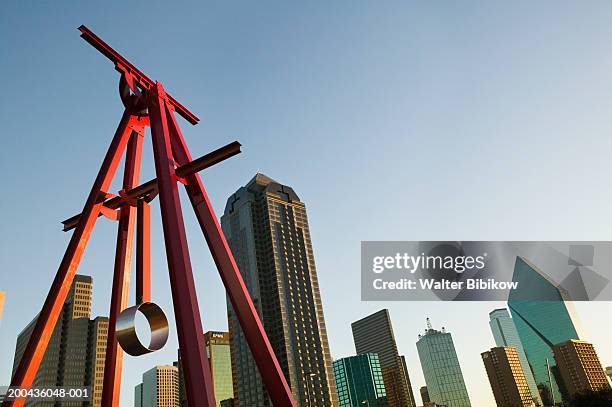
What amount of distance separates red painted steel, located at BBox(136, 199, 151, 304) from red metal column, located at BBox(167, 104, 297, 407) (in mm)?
2040

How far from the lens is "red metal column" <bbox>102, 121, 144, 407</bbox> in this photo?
10734 mm

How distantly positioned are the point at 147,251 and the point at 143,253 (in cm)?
15

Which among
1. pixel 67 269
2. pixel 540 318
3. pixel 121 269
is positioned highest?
pixel 540 318

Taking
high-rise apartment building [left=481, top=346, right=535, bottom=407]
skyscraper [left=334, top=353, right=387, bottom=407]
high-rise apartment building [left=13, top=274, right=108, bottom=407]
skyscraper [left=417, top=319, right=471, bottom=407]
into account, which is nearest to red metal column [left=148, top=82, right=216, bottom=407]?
high-rise apartment building [left=13, top=274, right=108, bottom=407]

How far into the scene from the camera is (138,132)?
13.3 metres

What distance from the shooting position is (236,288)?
31.5 feet

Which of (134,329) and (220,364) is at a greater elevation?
(220,364)

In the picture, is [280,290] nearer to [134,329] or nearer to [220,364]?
[220,364]

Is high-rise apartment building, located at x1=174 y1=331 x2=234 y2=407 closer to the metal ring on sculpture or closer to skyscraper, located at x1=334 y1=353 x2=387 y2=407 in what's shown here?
skyscraper, located at x1=334 y1=353 x2=387 y2=407

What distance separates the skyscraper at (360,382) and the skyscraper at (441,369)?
65.4ft

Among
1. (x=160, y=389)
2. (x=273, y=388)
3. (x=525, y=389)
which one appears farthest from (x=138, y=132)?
(x=160, y=389)

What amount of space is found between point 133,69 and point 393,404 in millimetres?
169685

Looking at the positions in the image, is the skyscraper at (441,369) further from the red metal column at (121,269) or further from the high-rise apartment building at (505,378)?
the red metal column at (121,269)

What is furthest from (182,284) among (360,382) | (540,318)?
(540,318)
